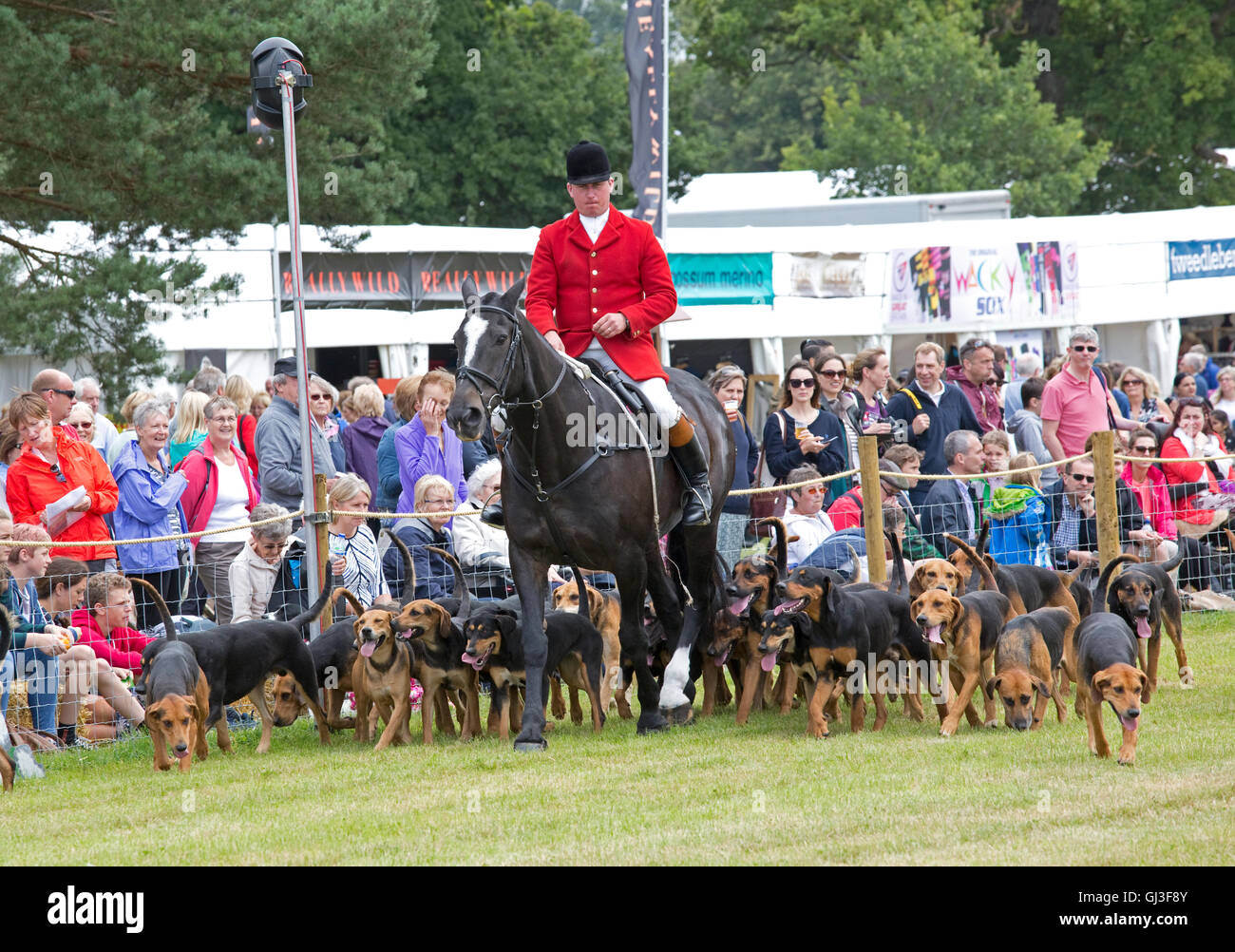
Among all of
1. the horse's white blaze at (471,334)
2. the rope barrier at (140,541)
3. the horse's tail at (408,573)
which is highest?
the horse's white blaze at (471,334)

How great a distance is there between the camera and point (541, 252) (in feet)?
29.1

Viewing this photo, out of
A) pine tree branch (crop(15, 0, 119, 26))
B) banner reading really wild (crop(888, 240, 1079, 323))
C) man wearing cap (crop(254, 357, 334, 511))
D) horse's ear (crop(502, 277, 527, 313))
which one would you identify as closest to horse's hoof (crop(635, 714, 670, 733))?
horse's ear (crop(502, 277, 527, 313))

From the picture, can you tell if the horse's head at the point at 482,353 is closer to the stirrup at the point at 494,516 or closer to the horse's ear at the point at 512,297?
the horse's ear at the point at 512,297

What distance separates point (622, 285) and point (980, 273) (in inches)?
729

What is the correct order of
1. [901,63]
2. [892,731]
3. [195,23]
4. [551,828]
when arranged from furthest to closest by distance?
[901,63] → [195,23] → [892,731] → [551,828]

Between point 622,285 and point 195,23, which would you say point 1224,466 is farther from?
point 195,23

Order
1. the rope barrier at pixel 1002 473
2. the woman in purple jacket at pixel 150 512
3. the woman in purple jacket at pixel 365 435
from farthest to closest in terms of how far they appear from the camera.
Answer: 1. the woman in purple jacket at pixel 365 435
2. the rope barrier at pixel 1002 473
3. the woman in purple jacket at pixel 150 512

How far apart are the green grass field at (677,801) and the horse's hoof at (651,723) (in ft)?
0.32

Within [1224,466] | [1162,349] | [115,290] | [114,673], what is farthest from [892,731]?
[1162,349]

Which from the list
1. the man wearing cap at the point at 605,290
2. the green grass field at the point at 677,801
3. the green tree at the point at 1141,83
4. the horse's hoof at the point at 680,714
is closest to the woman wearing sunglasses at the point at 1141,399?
the green grass field at the point at 677,801

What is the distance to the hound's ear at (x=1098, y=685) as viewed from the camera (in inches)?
285

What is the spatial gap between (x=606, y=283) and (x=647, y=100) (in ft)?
34.5

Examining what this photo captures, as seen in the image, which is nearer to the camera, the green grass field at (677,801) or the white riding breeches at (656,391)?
the green grass field at (677,801)

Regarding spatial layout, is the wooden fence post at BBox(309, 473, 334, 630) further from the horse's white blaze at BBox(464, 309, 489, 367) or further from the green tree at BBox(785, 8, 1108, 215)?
the green tree at BBox(785, 8, 1108, 215)
